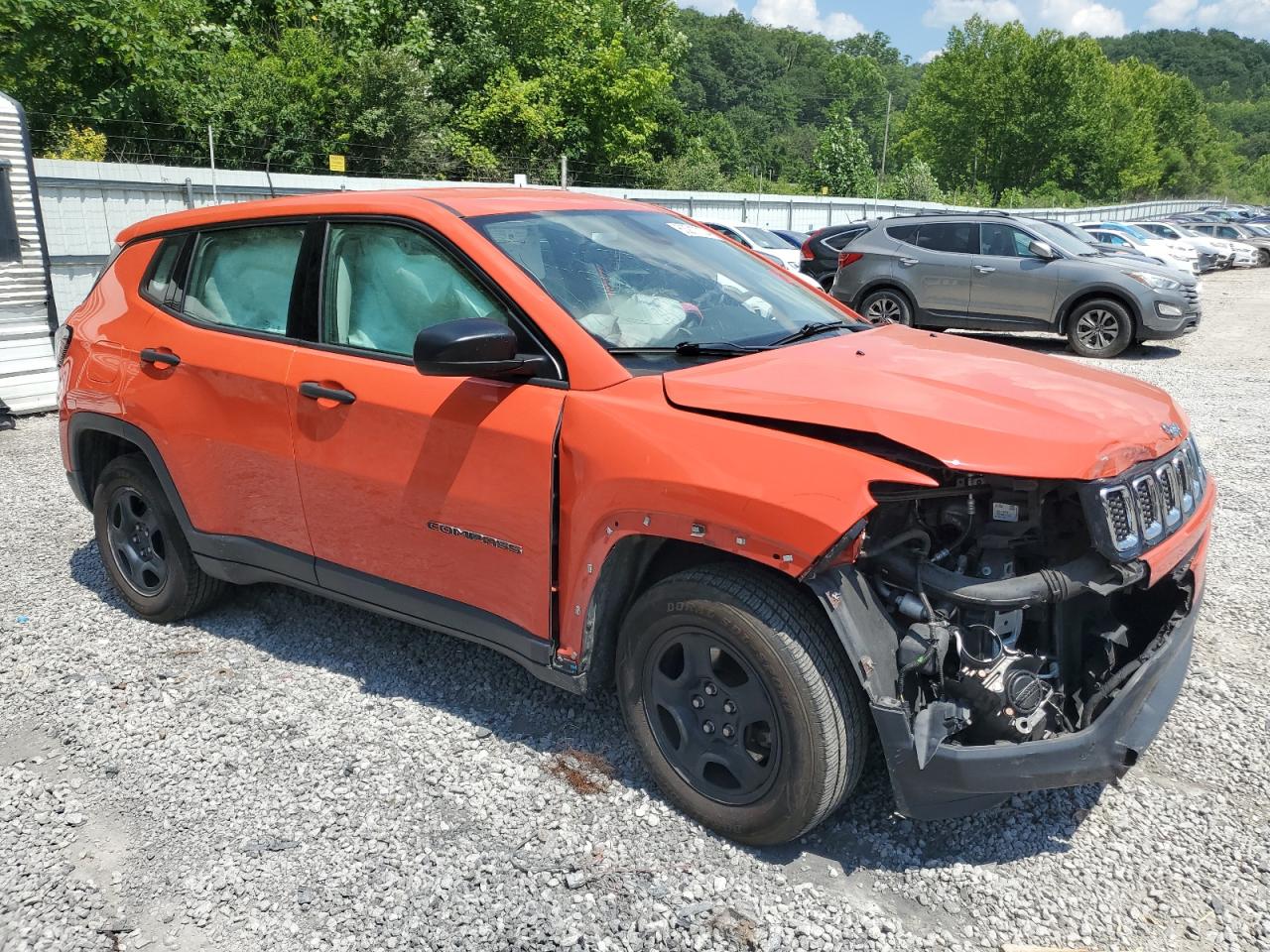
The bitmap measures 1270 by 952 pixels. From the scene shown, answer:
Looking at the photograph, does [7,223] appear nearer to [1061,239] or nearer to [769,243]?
[1061,239]

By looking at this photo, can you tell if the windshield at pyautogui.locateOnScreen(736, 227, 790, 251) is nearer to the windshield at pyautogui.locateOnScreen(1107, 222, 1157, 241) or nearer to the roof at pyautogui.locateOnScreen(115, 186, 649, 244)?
the windshield at pyautogui.locateOnScreen(1107, 222, 1157, 241)

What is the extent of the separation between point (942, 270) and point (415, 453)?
11736 millimetres

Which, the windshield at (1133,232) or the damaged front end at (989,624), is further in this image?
the windshield at (1133,232)

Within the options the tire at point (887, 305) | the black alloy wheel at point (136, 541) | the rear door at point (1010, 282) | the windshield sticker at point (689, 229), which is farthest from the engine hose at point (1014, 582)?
the tire at point (887, 305)

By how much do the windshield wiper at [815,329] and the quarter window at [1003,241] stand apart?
10533 mm

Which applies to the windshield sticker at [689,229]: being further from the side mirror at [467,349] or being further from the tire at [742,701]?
the tire at [742,701]

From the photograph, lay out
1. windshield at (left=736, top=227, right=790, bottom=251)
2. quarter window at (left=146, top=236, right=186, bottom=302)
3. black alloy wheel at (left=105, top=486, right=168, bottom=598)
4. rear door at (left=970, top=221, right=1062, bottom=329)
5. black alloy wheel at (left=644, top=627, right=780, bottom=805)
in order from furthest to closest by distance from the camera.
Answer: windshield at (left=736, top=227, right=790, bottom=251) → rear door at (left=970, top=221, right=1062, bottom=329) → black alloy wheel at (left=105, top=486, right=168, bottom=598) → quarter window at (left=146, top=236, right=186, bottom=302) → black alloy wheel at (left=644, top=627, right=780, bottom=805)

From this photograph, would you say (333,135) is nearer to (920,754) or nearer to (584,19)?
(584,19)

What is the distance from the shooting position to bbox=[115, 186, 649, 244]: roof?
11.6ft

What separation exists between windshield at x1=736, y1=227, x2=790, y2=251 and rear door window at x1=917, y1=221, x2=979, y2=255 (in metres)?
6.02

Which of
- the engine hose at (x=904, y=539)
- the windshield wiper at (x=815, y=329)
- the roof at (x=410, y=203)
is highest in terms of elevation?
the roof at (x=410, y=203)

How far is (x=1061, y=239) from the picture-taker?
13453 millimetres

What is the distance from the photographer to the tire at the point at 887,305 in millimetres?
14023

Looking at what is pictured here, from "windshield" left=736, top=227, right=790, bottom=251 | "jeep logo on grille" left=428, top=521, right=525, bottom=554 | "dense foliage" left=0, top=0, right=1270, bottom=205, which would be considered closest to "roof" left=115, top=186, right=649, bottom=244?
"jeep logo on grille" left=428, top=521, right=525, bottom=554
